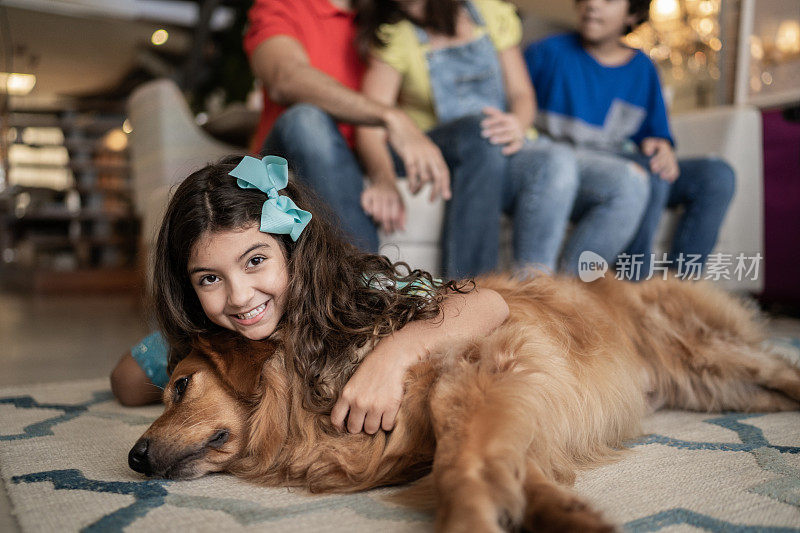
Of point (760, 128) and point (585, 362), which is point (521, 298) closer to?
point (585, 362)

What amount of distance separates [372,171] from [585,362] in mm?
1170

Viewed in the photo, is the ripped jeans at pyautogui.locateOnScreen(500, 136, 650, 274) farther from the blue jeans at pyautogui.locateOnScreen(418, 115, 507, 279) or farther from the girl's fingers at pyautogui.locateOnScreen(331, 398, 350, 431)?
the girl's fingers at pyautogui.locateOnScreen(331, 398, 350, 431)

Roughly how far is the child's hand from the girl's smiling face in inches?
78.5

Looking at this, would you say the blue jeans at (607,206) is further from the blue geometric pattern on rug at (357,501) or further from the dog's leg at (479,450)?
the dog's leg at (479,450)

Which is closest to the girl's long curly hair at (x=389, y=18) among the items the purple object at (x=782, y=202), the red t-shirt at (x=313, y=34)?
the red t-shirt at (x=313, y=34)

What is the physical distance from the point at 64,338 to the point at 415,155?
8.38ft

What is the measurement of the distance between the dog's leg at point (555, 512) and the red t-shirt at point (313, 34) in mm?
1814

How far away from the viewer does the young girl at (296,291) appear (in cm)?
127

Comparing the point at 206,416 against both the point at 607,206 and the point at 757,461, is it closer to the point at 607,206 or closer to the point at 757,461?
the point at 757,461

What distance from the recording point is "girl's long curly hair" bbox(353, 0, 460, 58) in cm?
249

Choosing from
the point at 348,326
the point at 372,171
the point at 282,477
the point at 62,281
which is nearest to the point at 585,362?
the point at 348,326

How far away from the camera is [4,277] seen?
33.0ft

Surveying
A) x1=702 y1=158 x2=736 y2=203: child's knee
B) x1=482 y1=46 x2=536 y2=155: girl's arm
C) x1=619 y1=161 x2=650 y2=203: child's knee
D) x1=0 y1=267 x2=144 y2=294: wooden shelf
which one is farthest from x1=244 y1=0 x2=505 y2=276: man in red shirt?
x1=0 y1=267 x2=144 y2=294: wooden shelf

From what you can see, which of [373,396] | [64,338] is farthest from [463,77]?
[64,338]
